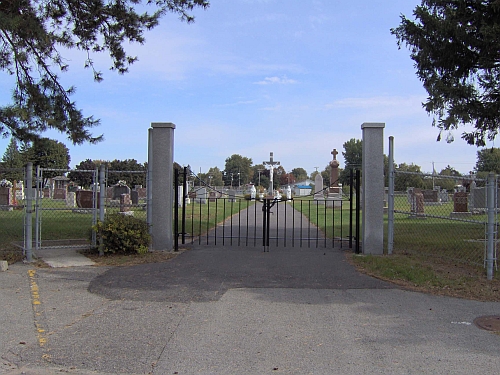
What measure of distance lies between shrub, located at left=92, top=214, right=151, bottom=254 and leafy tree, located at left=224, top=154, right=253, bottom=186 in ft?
321

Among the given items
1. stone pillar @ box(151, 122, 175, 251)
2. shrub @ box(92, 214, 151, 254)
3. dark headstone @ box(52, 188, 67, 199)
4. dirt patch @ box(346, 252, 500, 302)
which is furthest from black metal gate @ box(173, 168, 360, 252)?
dark headstone @ box(52, 188, 67, 199)

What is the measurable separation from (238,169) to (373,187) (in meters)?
103

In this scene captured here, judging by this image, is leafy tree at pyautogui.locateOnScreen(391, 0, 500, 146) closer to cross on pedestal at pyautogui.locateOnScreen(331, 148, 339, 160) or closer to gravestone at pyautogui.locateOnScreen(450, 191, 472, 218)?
gravestone at pyautogui.locateOnScreen(450, 191, 472, 218)

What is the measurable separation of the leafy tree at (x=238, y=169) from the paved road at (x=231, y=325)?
100627 mm

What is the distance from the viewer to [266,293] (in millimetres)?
6879

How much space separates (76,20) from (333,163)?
24.1m

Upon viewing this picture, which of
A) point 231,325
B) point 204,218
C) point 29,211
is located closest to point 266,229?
point 29,211

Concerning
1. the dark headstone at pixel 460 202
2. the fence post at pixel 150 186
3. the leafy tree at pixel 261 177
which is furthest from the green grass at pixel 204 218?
the leafy tree at pixel 261 177

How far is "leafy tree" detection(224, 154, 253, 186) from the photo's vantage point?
370ft

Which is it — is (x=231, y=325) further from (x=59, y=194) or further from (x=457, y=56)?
(x=59, y=194)

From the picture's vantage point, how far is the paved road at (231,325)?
4.25 meters

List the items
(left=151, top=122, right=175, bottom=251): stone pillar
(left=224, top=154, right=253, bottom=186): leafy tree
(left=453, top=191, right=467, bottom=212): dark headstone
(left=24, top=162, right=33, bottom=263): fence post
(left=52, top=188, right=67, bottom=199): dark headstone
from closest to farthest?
1. (left=24, top=162, right=33, bottom=263): fence post
2. (left=151, top=122, right=175, bottom=251): stone pillar
3. (left=453, top=191, right=467, bottom=212): dark headstone
4. (left=52, top=188, right=67, bottom=199): dark headstone
5. (left=224, top=154, right=253, bottom=186): leafy tree

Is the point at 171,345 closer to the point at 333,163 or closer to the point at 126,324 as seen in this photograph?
the point at 126,324

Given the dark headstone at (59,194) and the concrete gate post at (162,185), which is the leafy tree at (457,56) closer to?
the concrete gate post at (162,185)
